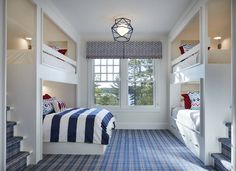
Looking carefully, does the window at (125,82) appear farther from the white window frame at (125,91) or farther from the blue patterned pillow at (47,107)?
the blue patterned pillow at (47,107)

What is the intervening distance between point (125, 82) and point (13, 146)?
12.3ft

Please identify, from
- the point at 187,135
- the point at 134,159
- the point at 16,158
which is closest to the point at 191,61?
the point at 187,135

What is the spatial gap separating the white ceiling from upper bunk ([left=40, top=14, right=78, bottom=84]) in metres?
0.44

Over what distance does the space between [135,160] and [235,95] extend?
1.72m

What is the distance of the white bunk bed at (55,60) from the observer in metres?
3.74

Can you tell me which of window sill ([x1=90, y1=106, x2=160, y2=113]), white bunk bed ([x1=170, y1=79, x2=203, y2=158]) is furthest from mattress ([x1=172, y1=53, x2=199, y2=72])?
window sill ([x1=90, y1=106, x2=160, y2=113])

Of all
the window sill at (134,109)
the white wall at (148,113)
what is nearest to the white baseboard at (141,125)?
the white wall at (148,113)

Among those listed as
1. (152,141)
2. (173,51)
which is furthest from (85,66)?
(152,141)

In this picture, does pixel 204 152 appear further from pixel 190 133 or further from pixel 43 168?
pixel 43 168

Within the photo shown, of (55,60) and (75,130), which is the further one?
(55,60)

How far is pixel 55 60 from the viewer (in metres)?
4.23

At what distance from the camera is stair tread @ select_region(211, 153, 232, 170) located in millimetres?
2713

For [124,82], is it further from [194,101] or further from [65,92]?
[194,101]

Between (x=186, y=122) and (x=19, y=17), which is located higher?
(x=19, y=17)
